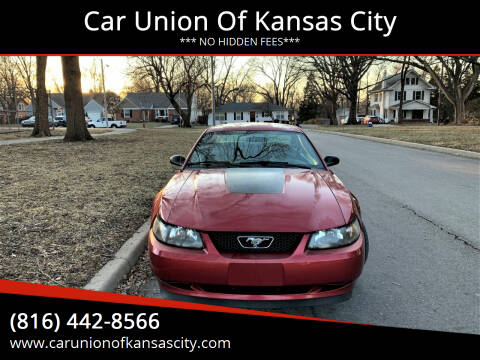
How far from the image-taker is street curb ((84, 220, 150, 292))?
3.20 metres

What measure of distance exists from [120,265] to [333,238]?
204 cm

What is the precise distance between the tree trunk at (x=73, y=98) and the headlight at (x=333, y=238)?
1608 cm

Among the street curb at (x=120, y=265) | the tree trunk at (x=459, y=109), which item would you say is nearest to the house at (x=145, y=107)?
the tree trunk at (x=459, y=109)

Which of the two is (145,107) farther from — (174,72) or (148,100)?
(174,72)

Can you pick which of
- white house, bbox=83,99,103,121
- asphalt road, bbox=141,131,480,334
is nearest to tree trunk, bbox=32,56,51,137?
asphalt road, bbox=141,131,480,334

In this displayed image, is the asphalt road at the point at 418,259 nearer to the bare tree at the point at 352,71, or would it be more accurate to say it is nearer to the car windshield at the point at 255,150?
the car windshield at the point at 255,150

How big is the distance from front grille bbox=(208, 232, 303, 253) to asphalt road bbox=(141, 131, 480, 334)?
729 mm

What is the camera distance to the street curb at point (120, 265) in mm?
3202

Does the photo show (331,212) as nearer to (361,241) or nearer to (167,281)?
(361,241)

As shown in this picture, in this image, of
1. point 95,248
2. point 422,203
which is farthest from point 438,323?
point 422,203

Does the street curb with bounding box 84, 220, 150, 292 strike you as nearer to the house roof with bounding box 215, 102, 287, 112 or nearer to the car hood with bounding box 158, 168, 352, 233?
the car hood with bounding box 158, 168, 352, 233

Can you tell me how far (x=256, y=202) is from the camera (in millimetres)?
2891

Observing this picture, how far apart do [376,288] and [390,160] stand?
988cm

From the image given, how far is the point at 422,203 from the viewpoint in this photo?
21.0 ft
